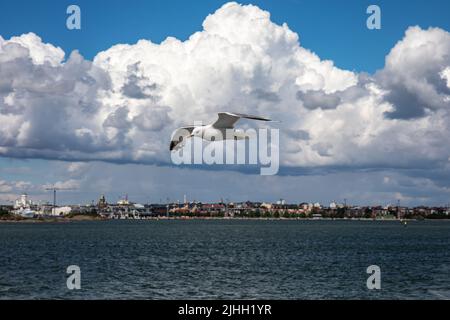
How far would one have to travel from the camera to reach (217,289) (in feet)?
177

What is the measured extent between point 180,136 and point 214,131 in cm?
112

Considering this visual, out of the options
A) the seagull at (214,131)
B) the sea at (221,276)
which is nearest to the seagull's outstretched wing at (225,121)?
the seagull at (214,131)

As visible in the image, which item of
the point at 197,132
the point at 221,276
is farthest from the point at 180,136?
the point at 221,276

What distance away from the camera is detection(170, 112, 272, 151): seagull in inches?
703

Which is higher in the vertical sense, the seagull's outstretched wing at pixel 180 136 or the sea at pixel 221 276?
the seagull's outstretched wing at pixel 180 136

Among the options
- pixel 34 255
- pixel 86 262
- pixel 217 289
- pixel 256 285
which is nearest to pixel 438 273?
pixel 256 285

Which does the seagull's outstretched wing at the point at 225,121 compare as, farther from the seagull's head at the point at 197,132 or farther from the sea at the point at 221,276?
the sea at the point at 221,276

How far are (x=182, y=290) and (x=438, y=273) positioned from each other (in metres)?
31.2

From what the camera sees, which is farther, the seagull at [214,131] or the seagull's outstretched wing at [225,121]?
the seagull's outstretched wing at [225,121]

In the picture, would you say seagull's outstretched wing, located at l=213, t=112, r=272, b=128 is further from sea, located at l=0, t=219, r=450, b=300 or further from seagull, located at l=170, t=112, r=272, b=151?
sea, located at l=0, t=219, r=450, b=300

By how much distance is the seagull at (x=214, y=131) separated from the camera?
703 inches
